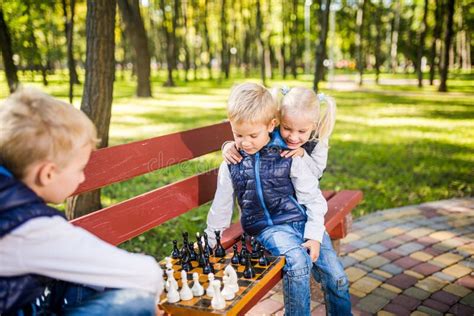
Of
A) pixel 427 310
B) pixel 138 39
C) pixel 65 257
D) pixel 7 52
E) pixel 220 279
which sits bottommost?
pixel 427 310

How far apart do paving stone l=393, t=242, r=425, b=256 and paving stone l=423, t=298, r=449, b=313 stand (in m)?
0.88

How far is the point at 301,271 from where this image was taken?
8.52 feet

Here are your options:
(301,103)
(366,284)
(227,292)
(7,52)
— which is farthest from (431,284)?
(7,52)

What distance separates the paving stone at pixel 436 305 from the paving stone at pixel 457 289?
0.25m

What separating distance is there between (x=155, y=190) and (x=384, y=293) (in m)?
2.14

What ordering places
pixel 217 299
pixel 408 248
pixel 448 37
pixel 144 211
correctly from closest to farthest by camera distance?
1. pixel 217 299
2. pixel 144 211
3. pixel 408 248
4. pixel 448 37

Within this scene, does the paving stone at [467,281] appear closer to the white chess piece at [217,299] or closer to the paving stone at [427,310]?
the paving stone at [427,310]

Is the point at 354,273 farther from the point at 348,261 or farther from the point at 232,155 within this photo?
the point at 232,155

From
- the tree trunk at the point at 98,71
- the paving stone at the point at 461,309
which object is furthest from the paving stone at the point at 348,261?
the tree trunk at the point at 98,71

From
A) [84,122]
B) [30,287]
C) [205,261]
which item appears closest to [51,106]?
[84,122]

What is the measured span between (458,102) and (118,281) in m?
18.9

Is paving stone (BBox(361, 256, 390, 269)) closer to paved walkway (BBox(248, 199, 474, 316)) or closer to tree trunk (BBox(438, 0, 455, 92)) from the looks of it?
paved walkway (BBox(248, 199, 474, 316))

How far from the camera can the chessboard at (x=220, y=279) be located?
1.97 m

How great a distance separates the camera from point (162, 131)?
1129 centimetres
